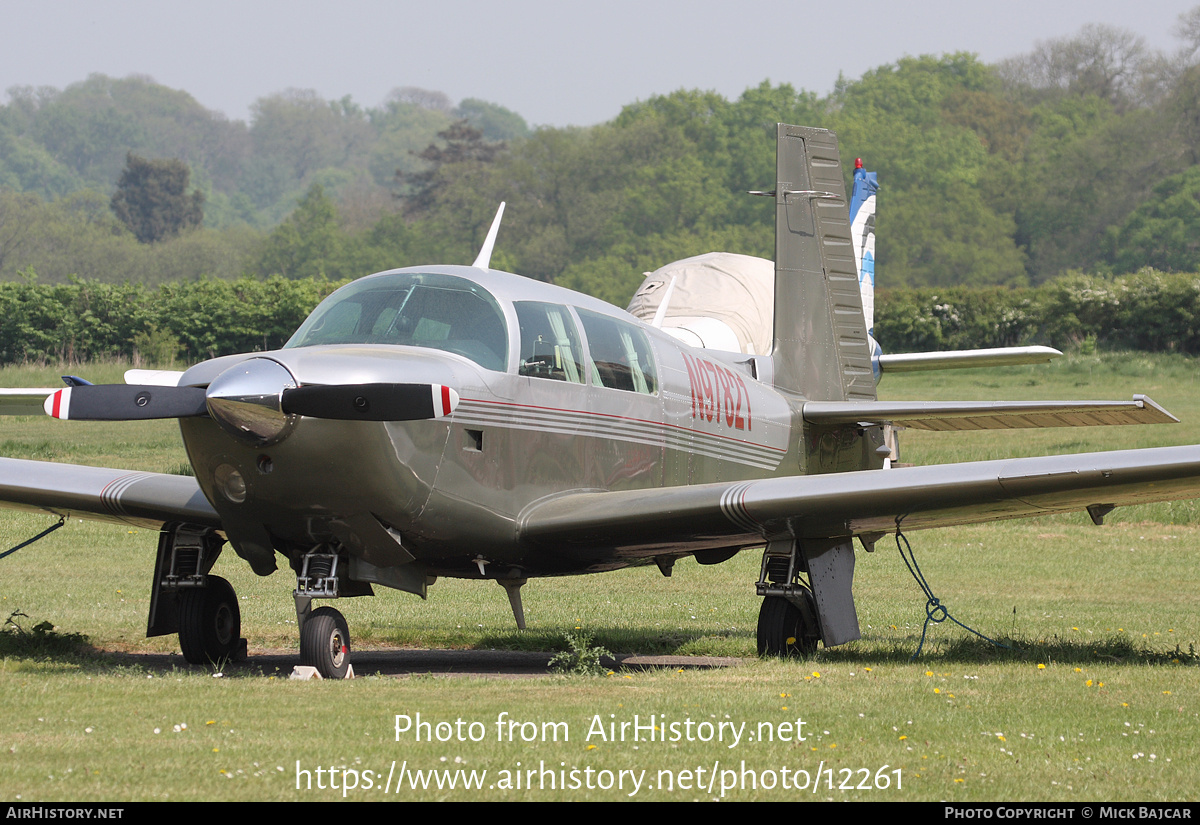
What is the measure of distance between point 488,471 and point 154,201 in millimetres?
123632

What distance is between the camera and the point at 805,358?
12930 mm

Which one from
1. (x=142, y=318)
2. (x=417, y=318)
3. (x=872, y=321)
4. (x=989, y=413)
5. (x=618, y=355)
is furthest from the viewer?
(x=142, y=318)

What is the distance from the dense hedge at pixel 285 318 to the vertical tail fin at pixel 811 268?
140ft

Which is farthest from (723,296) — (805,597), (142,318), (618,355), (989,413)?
(142,318)

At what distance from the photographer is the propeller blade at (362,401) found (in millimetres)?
7887

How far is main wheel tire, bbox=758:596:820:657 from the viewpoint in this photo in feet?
34.0

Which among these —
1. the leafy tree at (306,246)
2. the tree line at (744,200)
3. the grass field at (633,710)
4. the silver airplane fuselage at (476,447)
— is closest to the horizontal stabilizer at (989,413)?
the silver airplane fuselage at (476,447)

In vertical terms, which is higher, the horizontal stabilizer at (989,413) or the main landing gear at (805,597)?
the horizontal stabilizer at (989,413)

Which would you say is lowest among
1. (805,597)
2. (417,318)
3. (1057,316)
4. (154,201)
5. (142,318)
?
(805,597)

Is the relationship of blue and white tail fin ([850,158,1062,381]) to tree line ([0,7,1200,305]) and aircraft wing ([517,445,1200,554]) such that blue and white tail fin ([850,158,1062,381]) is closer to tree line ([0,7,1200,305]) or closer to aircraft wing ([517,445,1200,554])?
aircraft wing ([517,445,1200,554])

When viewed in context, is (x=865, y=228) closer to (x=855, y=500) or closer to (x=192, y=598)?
(x=855, y=500)

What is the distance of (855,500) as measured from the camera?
30.5 feet

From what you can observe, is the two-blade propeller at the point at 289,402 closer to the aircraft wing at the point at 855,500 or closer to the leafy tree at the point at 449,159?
the aircraft wing at the point at 855,500

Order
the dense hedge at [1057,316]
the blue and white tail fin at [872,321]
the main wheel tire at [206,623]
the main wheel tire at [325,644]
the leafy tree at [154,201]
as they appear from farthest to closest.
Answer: the leafy tree at [154,201] → the dense hedge at [1057,316] → the blue and white tail fin at [872,321] → the main wheel tire at [206,623] → the main wheel tire at [325,644]
